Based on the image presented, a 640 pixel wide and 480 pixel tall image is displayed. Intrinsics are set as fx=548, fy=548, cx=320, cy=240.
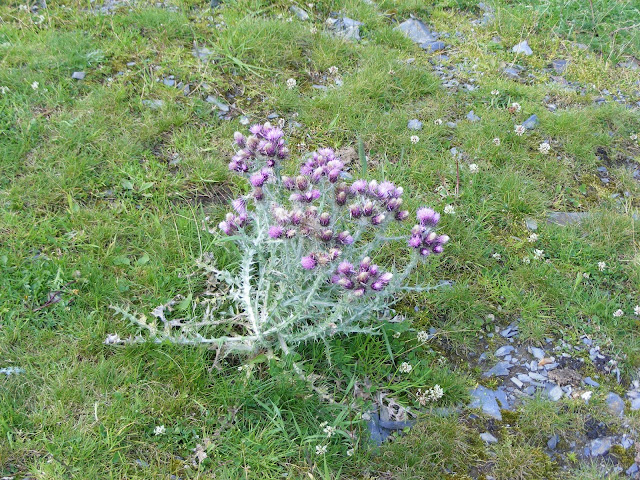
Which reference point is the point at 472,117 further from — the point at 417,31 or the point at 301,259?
the point at 301,259

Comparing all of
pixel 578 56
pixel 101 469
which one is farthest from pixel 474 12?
pixel 101 469

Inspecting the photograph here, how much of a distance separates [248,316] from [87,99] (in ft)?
10.5

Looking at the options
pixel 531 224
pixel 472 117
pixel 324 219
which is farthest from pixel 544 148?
pixel 324 219

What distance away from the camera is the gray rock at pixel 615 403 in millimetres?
3776

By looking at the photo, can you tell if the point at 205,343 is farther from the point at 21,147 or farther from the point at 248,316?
the point at 21,147

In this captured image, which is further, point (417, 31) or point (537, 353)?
point (417, 31)

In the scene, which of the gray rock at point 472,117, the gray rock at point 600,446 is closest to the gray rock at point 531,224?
the gray rock at point 472,117

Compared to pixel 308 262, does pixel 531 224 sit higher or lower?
lower

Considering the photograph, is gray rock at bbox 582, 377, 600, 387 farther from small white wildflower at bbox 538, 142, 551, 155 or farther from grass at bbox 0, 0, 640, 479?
small white wildflower at bbox 538, 142, 551, 155

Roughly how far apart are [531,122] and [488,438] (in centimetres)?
355

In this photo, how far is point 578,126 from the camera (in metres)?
5.70

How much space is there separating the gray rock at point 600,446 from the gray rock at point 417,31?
5.02m

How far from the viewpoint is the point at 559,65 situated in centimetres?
668

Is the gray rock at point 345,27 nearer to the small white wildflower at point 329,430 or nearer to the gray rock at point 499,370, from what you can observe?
the gray rock at point 499,370
